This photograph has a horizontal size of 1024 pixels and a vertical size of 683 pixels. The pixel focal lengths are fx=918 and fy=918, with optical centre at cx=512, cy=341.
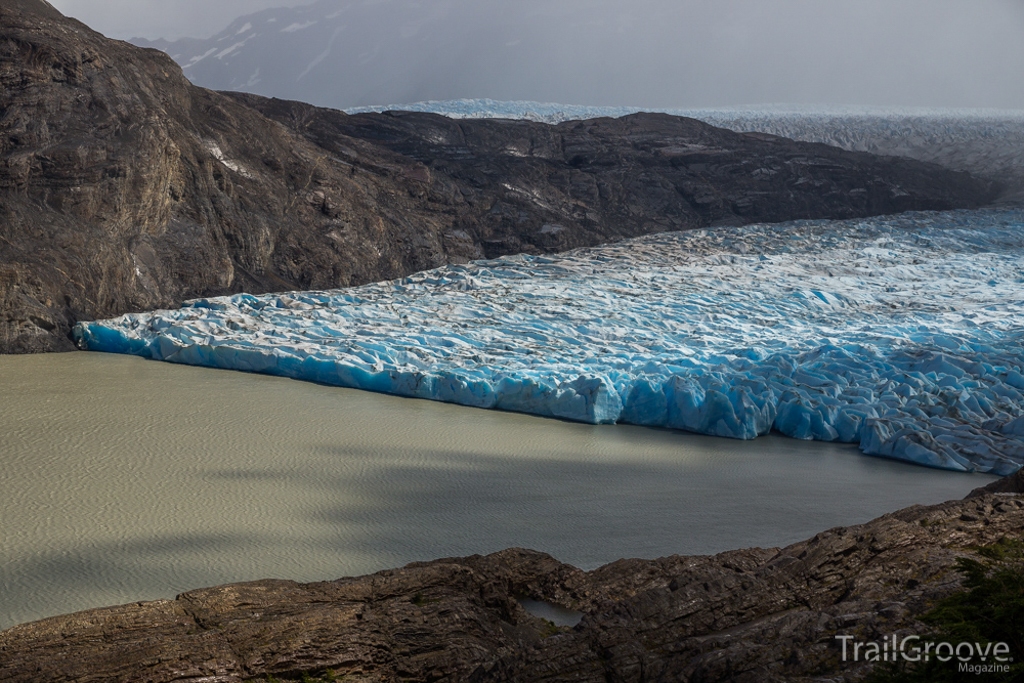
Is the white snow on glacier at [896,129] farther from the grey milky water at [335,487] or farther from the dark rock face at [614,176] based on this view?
the grey milky water at [335,487]

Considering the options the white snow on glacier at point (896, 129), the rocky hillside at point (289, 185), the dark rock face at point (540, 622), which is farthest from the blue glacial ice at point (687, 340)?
the white snow on glacier at point (896, 129)

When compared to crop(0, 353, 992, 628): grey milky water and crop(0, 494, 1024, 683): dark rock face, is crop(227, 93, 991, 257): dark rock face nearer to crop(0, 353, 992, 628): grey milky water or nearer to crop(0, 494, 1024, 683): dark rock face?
crop(0, 353, 992, 628): grey milky water

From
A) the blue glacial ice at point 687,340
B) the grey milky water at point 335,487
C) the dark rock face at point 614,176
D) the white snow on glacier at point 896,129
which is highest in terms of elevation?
the white snow on glacier at point 896,129

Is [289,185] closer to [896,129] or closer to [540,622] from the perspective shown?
[540,622]

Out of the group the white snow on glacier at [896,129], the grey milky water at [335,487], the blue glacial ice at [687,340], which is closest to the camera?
the grey milky water at [335,487]

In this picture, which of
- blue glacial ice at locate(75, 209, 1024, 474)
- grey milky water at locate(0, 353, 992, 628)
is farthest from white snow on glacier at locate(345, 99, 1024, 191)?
grey milky water at locate(0, 353, 992, 628)
